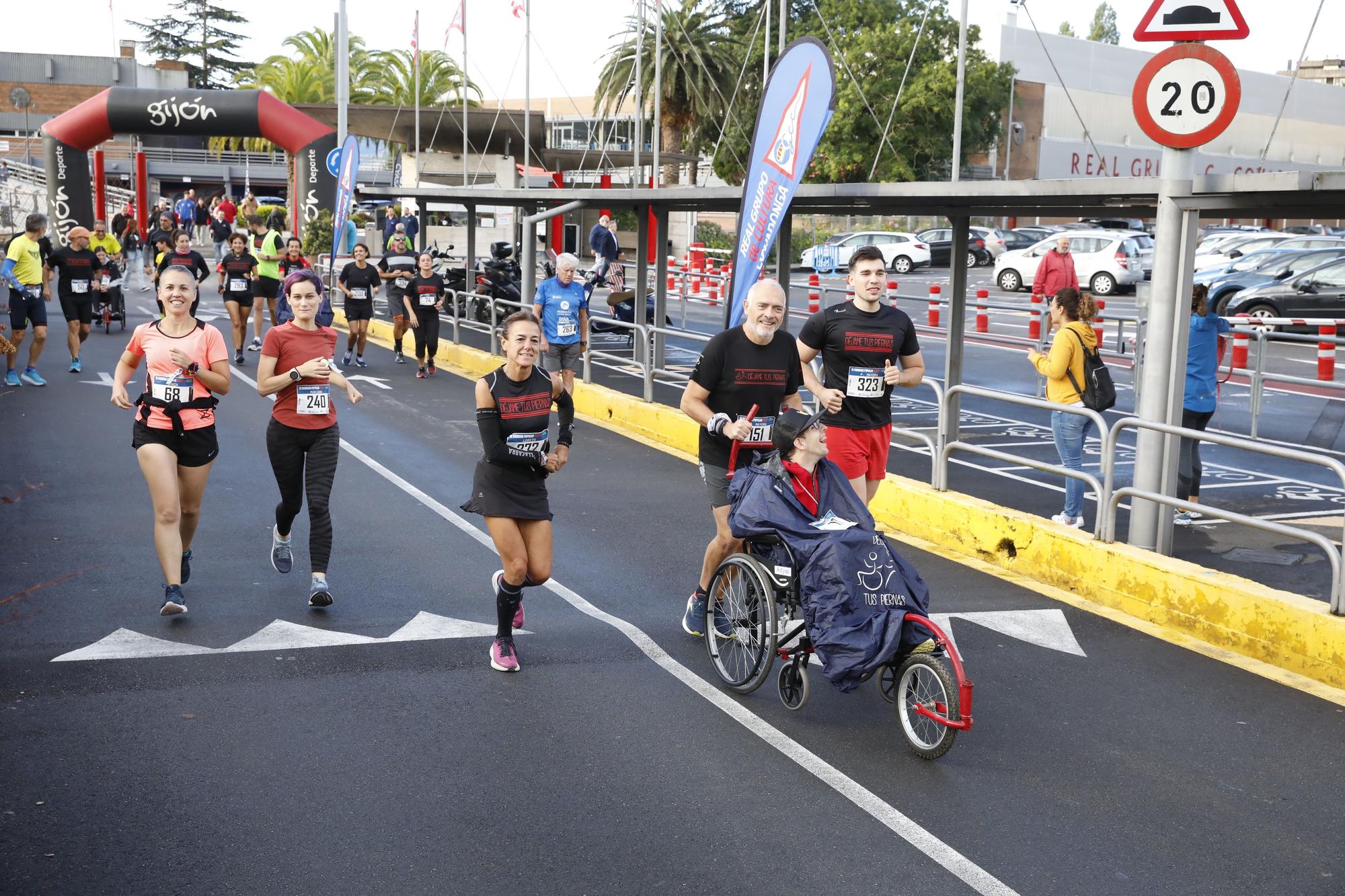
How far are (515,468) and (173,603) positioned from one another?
88.1 inches

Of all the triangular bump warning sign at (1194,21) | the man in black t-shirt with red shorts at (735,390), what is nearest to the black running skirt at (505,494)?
the man in black t-shirt with red shorts at (735,390)

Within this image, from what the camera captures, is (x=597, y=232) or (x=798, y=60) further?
(x=597, y=232)

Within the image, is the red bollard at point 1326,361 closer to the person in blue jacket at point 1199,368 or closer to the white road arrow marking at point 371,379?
the person in blue jacket at point 1199,368

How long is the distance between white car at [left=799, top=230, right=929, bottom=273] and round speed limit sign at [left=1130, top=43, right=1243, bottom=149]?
32559mm

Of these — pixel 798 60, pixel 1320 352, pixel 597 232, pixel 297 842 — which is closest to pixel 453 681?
pixel 297 842

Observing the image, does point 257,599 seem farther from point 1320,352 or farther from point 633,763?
point 1320,352

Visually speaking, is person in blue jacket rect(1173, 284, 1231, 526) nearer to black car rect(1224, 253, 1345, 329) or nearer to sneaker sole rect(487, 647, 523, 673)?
sneaker sole rect(487, 647, 523, 673)

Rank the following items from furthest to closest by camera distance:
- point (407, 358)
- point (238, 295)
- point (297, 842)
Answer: point (407, 358) < point (238, 295) < point (297, 842)

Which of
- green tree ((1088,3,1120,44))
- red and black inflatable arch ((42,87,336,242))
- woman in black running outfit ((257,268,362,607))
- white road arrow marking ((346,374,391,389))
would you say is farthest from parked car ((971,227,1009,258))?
green tree ((1088,3,1120,44))

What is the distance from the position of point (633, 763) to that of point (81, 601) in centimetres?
396

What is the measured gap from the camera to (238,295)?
64.8 feet

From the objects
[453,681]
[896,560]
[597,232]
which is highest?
[597,232]

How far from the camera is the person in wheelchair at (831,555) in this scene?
5.80 metres

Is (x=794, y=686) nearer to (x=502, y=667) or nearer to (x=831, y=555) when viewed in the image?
(x=831, y=555)
